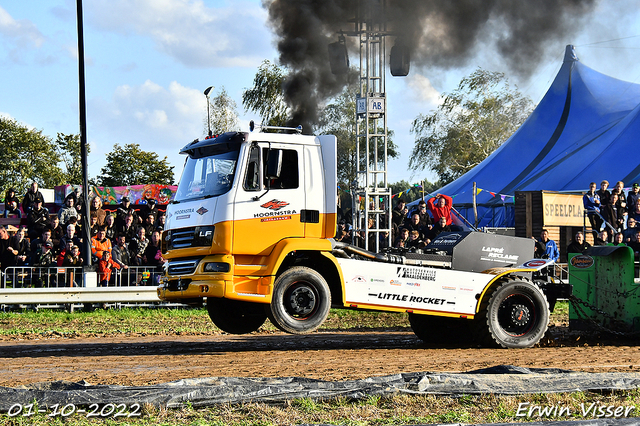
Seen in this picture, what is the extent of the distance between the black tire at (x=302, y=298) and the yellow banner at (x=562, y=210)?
472 inches

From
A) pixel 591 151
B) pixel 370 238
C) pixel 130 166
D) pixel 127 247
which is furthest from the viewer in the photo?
pixel 130 166

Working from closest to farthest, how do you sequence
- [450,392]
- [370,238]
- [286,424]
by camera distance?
[286,424]
[450,392]
[370,238]

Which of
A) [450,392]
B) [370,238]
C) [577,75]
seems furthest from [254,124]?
[577,75]

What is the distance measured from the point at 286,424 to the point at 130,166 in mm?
53470

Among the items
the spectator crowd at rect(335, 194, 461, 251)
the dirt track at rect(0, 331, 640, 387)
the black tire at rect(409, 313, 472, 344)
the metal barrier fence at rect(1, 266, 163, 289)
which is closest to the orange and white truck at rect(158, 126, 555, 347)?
the dirt track at rect(0, 331, 640, 387)

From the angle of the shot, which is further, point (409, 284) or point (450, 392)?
point (409, 284)

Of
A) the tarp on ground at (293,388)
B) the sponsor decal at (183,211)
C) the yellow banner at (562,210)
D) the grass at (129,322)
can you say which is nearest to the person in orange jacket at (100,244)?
the grass at (129,322)

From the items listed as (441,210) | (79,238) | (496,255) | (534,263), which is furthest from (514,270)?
(79,238)

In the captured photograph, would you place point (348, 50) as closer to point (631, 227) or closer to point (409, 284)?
point (631, 227)

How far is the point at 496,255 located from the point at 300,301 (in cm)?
322

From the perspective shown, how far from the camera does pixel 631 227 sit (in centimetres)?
1767

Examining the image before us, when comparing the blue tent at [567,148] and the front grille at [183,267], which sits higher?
the blue tent at [567,148]

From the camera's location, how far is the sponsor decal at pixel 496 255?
1063 centimetres

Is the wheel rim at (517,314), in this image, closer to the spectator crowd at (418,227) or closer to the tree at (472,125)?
the spectator crowd at (418,227)
